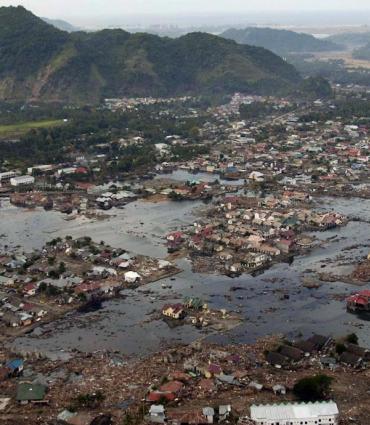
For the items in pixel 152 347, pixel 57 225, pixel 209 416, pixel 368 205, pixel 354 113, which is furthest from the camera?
pixel 354 113

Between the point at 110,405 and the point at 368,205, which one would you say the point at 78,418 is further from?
the point at 368,205

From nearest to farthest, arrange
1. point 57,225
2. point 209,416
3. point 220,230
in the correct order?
point 209,416 < point 220,230 < point 57,225

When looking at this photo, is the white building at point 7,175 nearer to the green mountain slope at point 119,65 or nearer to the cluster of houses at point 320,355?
the cluster of houses at point 320,355

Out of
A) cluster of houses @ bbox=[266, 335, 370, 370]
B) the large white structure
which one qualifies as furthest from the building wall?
cluster of houses @ bbox=[266, 335, 370, 370]

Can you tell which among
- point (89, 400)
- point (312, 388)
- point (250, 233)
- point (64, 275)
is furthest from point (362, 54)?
point (89, 400)

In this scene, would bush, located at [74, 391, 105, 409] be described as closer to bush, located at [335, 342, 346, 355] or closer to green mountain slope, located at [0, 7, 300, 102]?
bush, located at [335, 342, 346, 355]

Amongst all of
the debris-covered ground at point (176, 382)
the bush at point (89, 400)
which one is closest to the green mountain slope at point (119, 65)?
the debris-covered ground at point (176, 382)

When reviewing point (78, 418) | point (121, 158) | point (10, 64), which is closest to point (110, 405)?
point (78, 418)
